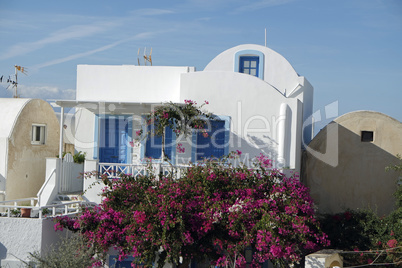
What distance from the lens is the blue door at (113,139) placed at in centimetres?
1916

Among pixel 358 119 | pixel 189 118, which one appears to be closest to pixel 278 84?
pixel 358 119

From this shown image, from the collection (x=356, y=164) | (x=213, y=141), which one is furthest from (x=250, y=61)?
(x=356, y=164)

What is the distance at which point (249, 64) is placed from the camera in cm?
2152

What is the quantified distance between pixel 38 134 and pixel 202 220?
9.52 meters

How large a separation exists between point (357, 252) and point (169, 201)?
5874 mm

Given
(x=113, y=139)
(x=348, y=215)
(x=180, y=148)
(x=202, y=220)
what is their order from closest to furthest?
(x=202, y=220)
(x=348, y=215)
(x=180, y=148)
(x=113, y=139)

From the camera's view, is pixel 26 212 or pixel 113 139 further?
pixel 113 139

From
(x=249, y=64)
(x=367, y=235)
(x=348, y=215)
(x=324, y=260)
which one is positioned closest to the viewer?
(x=324, y=260)

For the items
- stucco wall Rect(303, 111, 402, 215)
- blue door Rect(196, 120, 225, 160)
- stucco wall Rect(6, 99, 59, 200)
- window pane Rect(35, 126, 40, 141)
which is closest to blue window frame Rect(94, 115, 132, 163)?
blue door Rect(196, 120, 225, 160)

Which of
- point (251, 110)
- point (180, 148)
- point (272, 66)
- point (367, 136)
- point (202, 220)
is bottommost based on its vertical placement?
point (202, 220)

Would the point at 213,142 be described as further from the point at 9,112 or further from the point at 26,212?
the point at 9,112

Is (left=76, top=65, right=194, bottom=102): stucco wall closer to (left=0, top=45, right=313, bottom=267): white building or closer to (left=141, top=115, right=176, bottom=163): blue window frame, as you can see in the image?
(left=0, top=45, right=313, bottom=267): white building

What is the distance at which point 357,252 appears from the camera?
16.2 meters

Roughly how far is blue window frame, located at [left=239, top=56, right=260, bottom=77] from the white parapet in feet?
27.2
